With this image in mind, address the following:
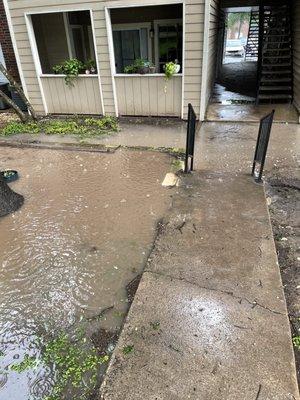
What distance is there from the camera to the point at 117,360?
2133 mm

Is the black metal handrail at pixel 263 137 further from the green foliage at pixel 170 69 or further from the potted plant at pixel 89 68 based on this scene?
the potted plant at pixel 89 68

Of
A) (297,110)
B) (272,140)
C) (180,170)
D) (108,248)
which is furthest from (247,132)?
(108,248)

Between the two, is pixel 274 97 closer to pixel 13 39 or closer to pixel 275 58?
pixel 275 58

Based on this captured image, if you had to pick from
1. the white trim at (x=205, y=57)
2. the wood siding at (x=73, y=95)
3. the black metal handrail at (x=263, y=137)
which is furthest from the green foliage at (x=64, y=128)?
the black metal handrail at (x=263, y=137)

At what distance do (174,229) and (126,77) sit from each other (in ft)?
16.2

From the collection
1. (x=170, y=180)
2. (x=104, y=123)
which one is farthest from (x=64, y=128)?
(x=170, y=180)

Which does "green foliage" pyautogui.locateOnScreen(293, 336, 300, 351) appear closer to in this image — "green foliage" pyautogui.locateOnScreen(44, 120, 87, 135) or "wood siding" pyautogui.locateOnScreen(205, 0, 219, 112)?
"green foliage" pyautogui.locateOnScreen(44, 120, 87, 135)

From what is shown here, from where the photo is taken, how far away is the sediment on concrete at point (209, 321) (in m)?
1.97

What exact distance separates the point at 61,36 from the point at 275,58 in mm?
6067

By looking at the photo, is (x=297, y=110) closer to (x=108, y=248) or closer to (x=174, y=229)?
(x=174, y=229)

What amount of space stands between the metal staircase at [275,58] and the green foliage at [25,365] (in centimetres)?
833

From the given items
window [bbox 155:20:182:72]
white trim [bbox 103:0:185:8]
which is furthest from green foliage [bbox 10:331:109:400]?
window [bbox 155:20:182:72]

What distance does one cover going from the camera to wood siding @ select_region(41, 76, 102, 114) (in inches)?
297

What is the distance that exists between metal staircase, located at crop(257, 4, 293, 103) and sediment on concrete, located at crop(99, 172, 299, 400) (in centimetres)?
633
